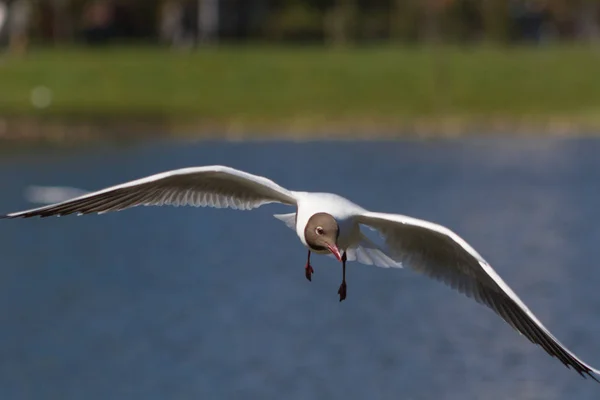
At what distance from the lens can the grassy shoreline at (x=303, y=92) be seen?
30.6 metres

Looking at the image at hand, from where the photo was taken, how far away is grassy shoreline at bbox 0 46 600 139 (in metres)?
30.6

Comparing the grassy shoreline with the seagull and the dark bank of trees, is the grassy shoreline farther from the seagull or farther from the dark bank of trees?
the seagull

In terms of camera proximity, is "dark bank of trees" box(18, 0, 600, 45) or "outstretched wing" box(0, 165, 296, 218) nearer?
"outstretched wing" box(0, 165, 296, 218)

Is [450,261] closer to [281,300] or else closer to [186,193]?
[186,193]

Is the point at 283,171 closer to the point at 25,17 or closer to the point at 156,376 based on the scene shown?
the point at 156,376

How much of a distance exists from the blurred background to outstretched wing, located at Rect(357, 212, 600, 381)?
2913 millimetres

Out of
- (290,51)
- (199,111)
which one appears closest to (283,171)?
(199,111)

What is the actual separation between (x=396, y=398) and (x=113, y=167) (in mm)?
13471

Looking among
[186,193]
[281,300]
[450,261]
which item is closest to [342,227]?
[450,261]

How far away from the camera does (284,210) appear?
20141 millimetres

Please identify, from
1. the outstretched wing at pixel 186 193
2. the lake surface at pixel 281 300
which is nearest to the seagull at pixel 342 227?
the outstretched wing at pixel 186 193

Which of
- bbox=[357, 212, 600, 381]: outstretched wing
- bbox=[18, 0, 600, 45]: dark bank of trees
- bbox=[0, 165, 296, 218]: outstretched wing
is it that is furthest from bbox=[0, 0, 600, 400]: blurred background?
bbox=[357, 212, 600, 381]: outstretched wing

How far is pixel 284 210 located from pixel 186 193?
1067cm

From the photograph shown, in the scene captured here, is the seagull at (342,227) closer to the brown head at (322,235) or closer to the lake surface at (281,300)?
the brown head at (322,235)
